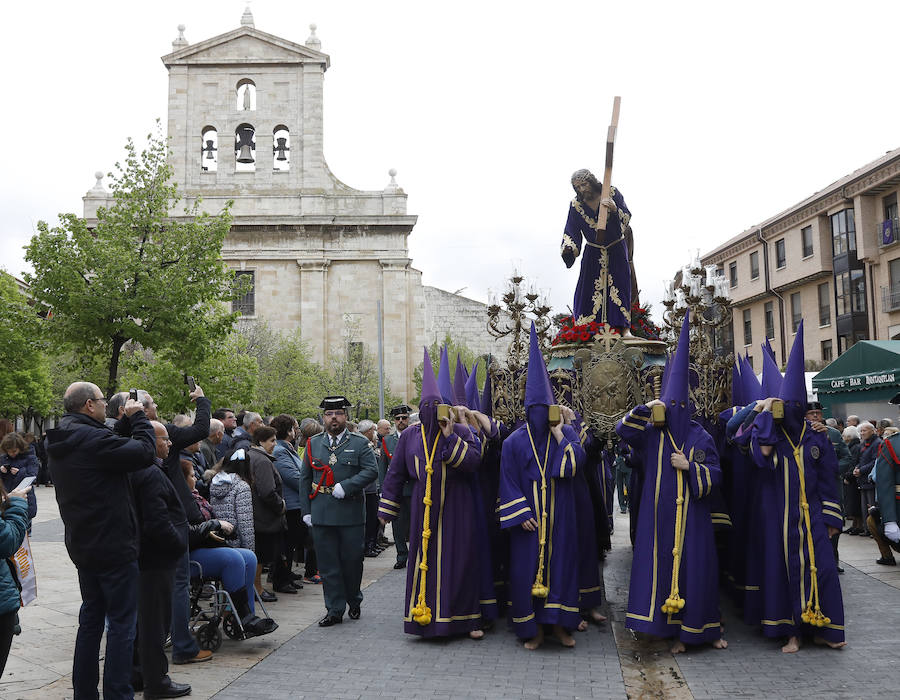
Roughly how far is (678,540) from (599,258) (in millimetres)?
4120

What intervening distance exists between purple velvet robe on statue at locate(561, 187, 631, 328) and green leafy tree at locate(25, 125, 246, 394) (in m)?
11.4

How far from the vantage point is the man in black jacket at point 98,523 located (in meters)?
5.20

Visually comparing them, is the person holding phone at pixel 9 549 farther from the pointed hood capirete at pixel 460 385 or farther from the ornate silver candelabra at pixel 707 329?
the ornate silver candelabra at pixel 707 329

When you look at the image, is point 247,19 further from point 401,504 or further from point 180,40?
point 401,504

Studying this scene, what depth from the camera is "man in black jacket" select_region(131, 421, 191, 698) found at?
5727 millimetres

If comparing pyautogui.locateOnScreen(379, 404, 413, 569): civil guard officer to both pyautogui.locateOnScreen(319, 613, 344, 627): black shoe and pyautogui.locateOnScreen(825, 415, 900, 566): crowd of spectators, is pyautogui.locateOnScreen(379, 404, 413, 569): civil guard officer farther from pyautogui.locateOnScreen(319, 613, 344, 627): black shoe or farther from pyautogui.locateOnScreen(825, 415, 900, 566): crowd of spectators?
pyautogui.locateOnScreen(825, 415, 900, 566): crowd of spectators

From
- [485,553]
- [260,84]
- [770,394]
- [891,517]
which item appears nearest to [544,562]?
[485,553]

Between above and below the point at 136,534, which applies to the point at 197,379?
above

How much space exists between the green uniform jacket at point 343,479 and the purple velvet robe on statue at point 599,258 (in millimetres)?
3258

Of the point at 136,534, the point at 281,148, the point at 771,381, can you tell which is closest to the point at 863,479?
the point at 771,381

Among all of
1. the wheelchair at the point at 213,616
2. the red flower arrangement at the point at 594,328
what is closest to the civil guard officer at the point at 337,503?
the wheelchair at the point at 213,616

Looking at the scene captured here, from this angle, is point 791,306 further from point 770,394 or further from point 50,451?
point 50,451

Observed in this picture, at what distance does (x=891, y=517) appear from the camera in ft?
31.1

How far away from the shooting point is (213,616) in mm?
6848
